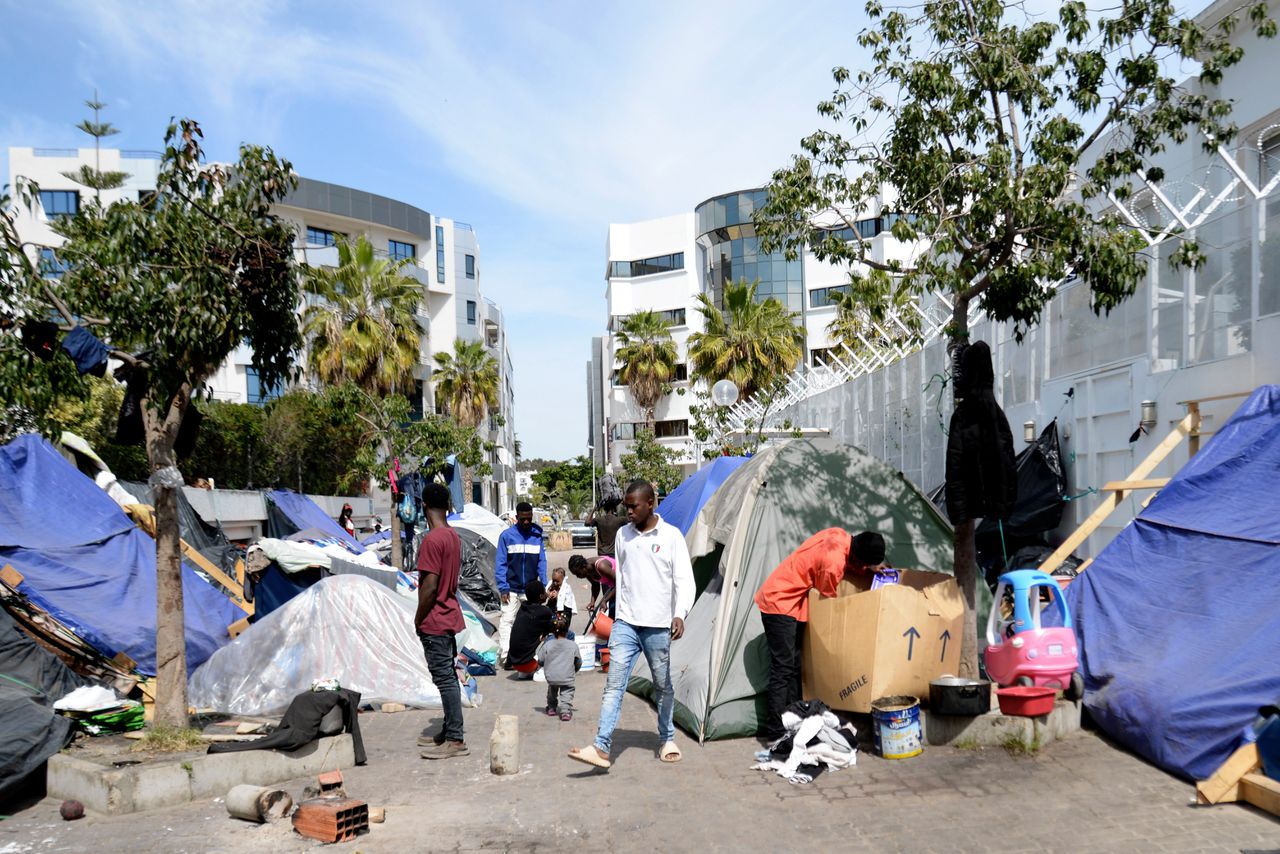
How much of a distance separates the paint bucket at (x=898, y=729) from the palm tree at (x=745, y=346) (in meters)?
26.7

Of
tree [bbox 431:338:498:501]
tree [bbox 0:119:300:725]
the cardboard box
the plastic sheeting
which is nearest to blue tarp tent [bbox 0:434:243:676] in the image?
the plastic sheeting

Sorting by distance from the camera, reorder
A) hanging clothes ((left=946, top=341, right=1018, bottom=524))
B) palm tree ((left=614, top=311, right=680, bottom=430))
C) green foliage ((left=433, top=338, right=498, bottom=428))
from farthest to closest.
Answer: palm tree ((left=614, top=311, right=680, bottom=430)) → green foliage ((left=433, top=338, right=498, bottom=428)) → hanging clothes ((left=946, top=341, right=1018, bottom=524))

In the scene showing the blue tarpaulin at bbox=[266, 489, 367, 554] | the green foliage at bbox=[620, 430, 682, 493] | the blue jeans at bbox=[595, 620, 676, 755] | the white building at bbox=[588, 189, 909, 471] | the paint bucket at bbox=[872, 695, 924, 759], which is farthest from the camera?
the white building at bbox=[588, 189, 909, 471]

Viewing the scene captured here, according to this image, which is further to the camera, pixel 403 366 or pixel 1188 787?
pixel 403 366

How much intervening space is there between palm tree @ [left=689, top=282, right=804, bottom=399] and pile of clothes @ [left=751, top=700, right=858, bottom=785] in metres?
26.7

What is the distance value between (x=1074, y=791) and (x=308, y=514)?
52.6ft

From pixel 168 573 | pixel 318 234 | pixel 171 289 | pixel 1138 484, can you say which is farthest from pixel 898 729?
pixel 318 234

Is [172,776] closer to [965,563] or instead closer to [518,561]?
[518,561]

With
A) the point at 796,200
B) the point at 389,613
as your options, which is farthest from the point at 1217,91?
the point at 389,613

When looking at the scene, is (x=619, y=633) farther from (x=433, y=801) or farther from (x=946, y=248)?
(x=946, y=248)

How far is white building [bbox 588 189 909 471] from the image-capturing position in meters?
46.9

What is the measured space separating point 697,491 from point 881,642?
570 centimetres

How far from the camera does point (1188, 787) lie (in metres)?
5.33

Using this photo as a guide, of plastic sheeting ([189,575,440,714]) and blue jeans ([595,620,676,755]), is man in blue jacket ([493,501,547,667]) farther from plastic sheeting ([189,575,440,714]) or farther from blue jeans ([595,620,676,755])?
blue jeans ([595,620,676,755])
